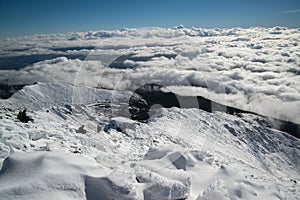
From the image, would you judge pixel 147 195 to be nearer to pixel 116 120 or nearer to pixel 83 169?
pixel 83 169

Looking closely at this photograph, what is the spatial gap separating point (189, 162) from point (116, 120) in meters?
29.6

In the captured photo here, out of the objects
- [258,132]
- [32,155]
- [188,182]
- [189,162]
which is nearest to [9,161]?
[32,155]

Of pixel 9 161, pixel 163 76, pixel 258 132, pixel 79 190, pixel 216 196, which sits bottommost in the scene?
pixel 258 132

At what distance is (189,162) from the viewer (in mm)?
18078

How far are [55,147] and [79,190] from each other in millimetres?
7981

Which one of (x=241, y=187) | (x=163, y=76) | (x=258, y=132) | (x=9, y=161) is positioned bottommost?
(x=258, y=132)

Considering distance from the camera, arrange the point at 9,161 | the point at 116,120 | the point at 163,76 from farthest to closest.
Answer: the point at 163,76, the point at 116,120, the point at 9,161

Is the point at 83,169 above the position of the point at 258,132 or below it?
above

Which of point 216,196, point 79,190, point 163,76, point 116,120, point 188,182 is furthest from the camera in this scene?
point 163,76

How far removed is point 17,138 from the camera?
15.9 metres

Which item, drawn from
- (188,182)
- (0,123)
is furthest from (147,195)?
(0,123)

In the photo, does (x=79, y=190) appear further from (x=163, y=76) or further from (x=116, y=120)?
(x=163, y=76)

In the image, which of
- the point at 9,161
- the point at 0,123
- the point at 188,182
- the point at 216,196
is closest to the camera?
the point at 9,161

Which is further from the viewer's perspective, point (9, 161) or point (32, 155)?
point (32, 155)
